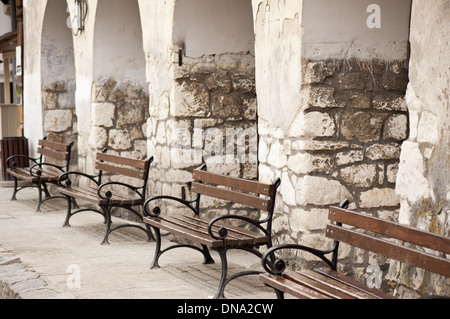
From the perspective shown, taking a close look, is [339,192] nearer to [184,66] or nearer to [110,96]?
[184,66]

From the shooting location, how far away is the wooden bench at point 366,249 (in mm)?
2914

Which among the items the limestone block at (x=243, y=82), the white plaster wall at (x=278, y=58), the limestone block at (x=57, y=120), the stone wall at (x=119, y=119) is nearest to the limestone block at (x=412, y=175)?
the white plaster wall at (x=278, y=58)

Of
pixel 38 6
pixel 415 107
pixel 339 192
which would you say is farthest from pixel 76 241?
pixel 38 6

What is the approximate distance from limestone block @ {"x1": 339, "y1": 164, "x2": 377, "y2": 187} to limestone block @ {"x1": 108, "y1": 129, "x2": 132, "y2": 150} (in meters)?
3.90

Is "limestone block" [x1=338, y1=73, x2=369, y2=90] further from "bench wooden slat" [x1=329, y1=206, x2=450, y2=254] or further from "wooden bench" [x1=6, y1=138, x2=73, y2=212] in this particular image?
"wooden bench" [x1=6, y1=138, x2=73, y2=212]

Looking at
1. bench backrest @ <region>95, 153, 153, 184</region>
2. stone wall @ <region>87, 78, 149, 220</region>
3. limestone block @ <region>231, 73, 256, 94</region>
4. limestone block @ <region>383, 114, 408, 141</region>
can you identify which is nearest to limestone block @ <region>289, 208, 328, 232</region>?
limestone block @ <region>383, 114, 408, 141</region>

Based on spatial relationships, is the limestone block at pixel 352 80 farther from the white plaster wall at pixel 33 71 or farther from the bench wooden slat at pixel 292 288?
the white plaster wall at pixel 33 71

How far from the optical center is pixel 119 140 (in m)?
7.99

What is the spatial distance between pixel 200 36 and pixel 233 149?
1.07 metres

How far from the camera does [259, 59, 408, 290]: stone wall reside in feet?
15.0

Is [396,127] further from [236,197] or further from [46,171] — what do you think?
[46,171]

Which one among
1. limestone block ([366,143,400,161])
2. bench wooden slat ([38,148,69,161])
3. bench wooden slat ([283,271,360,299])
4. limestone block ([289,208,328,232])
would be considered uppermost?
limestone block ([366,143,400,161])

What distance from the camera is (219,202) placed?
621cm

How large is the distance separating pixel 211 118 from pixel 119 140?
206 cm
